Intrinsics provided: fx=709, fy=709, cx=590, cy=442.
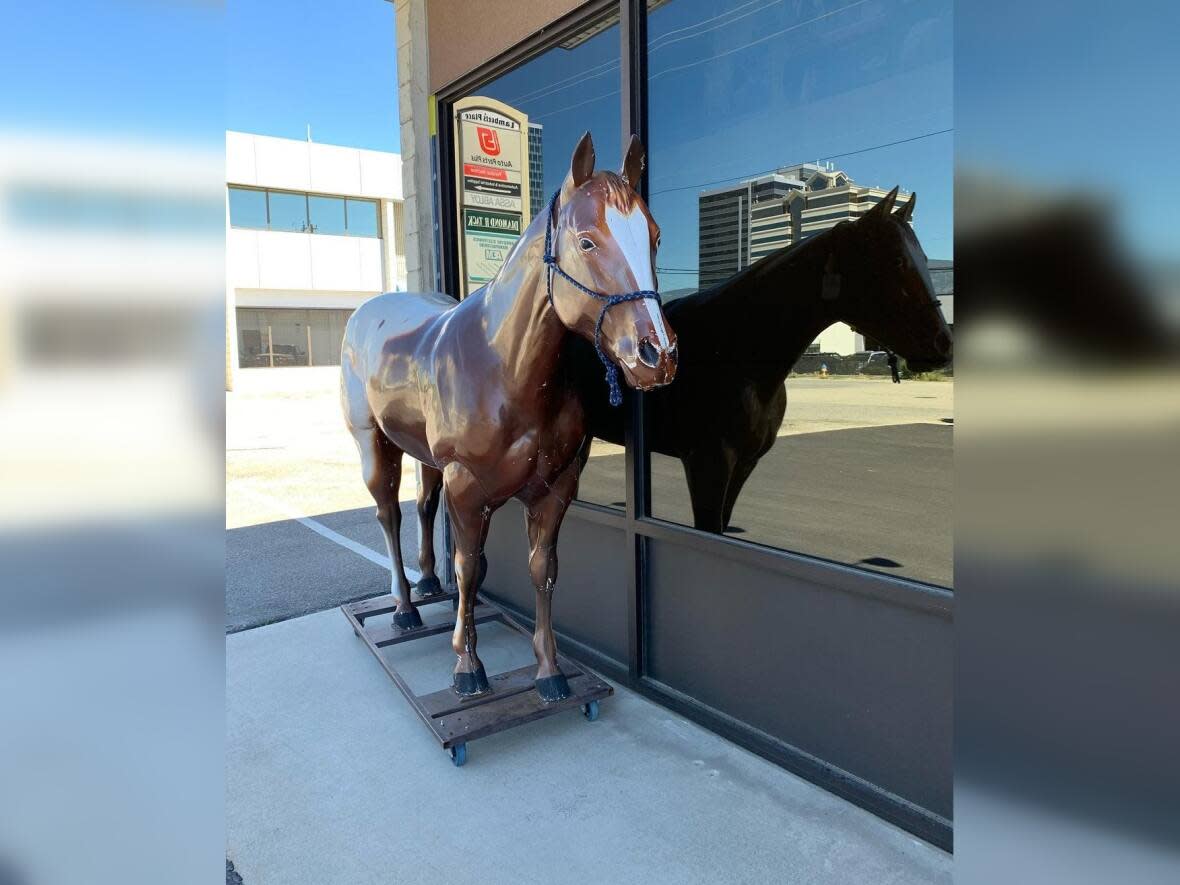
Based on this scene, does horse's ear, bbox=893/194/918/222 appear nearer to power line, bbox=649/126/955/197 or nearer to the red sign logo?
power line, bbox=649/126/955/197

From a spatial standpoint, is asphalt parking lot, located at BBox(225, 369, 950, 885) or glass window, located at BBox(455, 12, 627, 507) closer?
asphalt parking lot, located at BBox(225, 369, 950, 885)

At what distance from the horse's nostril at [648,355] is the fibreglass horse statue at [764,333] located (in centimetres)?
72

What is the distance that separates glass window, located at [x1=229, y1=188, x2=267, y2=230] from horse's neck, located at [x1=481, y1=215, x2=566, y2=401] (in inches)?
809

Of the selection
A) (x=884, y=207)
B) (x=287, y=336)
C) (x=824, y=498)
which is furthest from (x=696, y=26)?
(x=287, y=336)

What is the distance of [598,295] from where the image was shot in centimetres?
194

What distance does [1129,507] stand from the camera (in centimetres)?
37

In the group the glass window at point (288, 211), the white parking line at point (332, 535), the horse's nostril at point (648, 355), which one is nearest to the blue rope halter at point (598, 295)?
the horse's nostril at point (648, 355)

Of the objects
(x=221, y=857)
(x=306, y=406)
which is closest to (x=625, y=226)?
(x=221, y=857)

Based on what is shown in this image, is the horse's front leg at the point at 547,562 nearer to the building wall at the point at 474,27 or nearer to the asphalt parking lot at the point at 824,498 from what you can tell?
the asphalt parking lot at the point at 824,498

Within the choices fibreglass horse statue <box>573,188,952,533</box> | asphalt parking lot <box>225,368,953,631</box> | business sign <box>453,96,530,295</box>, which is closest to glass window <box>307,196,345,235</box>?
asphalt parking lot <box>225,368,953,631</box>

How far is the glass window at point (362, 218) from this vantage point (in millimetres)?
22266

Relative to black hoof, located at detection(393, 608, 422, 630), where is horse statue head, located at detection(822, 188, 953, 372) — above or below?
above

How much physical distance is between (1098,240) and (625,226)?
163 centimetres

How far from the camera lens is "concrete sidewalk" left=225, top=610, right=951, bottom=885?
6.29 feet
